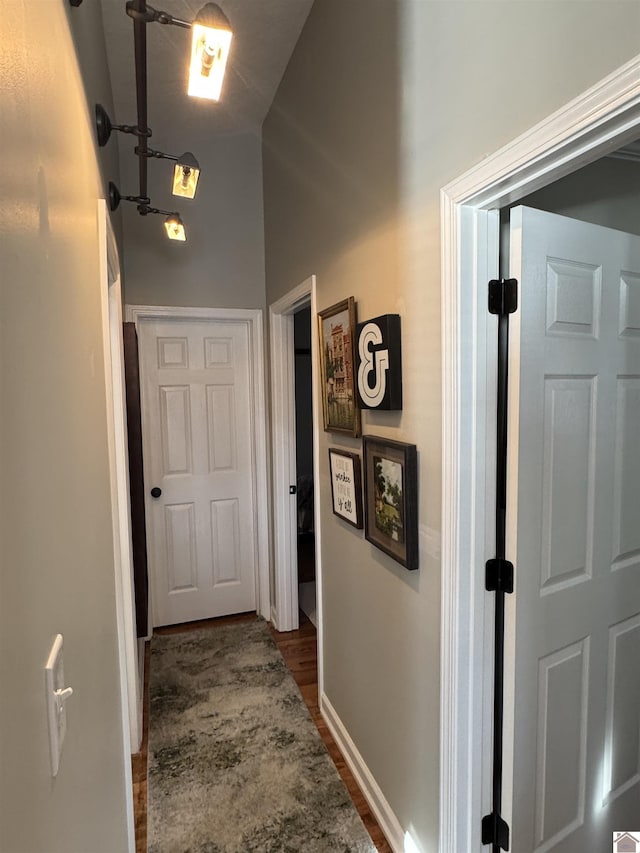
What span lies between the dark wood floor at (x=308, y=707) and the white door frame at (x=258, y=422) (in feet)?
0.91

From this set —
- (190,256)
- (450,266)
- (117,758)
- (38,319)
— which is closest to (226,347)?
(190,256)

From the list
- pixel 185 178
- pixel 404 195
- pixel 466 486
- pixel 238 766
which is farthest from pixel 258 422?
pixel 466 486

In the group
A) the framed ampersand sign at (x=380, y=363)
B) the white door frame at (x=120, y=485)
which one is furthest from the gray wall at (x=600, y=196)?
the white door frame at (x=120, y=485)

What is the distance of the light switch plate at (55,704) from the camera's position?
63 centimetres

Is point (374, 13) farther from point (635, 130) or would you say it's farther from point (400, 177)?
point (635, 130)

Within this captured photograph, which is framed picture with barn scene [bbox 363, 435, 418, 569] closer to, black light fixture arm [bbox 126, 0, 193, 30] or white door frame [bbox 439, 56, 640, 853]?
white door frame [bbox 439, 56, 640, 853]

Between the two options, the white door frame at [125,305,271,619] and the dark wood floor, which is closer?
the dark wood floor

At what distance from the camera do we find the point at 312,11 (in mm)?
2082

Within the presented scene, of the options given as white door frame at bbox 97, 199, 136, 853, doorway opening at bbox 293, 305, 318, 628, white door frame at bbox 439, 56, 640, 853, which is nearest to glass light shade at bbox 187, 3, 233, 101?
white door frame at bbox 97, 199, 136, 853

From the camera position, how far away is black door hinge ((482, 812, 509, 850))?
1.37 meters

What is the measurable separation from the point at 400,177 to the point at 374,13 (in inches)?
23.7

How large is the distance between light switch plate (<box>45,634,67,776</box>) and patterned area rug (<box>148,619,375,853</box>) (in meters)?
1.42

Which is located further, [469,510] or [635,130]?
[469,510]

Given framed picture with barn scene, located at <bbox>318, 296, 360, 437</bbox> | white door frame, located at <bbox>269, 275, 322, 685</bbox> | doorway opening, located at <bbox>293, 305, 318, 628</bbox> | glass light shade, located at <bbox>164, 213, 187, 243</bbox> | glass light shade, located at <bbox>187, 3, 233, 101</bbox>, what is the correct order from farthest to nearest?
doorway opening, located at <bbox>293, 305, 318, 628</bbox>
white door frame, located at <bbox>269, 275, 322, 685</bbox>
glass light shade, located at <bbox>164, 213, 187, 243</bbox>
framed picture with barn scene, located at <bbox>318, 296, 360, 437</bbox>
glass light shade, located at <bbox>187, 3, 233, 101</bbox>
